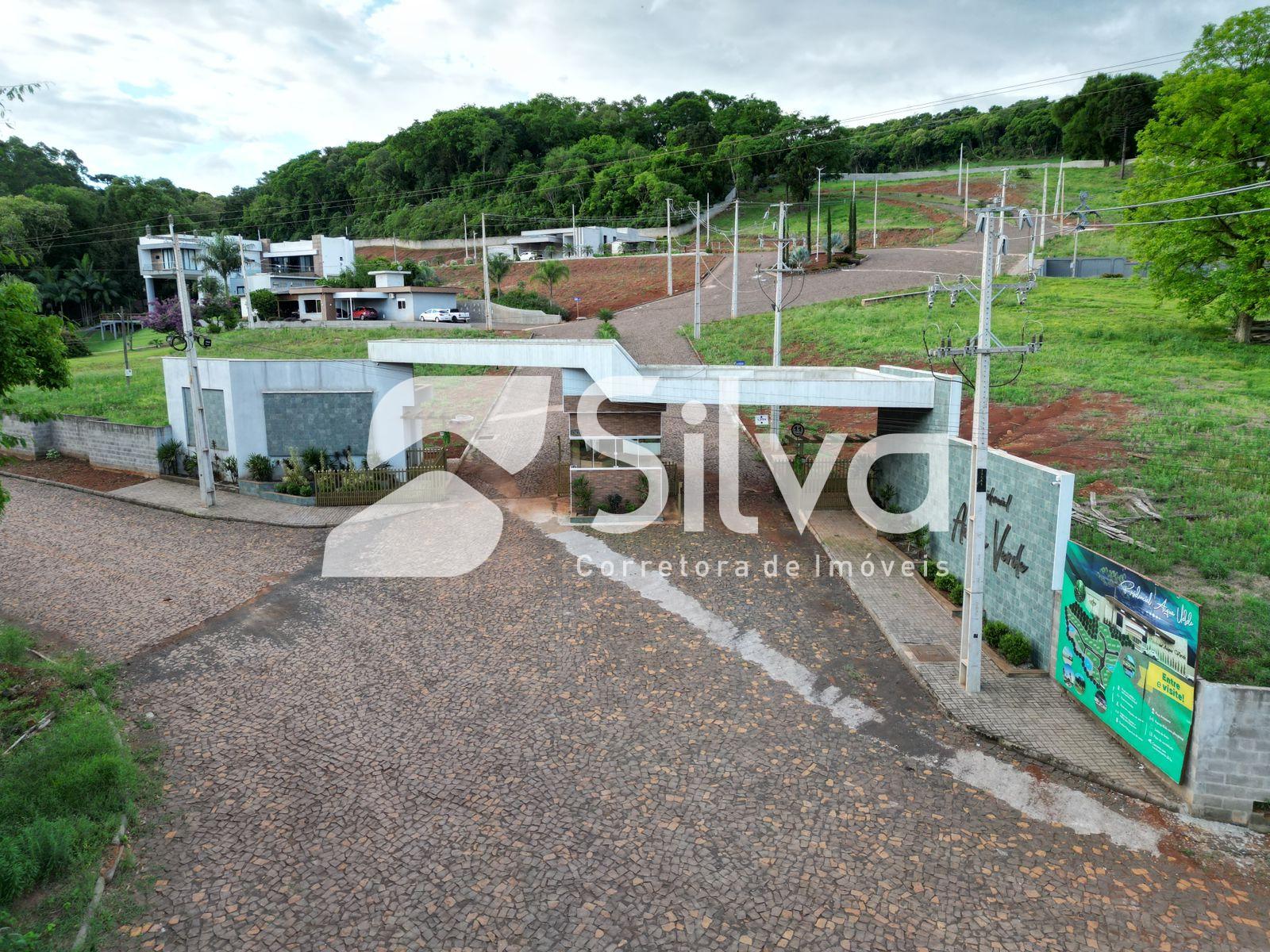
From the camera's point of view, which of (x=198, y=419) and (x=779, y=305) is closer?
(x=198, y=419)

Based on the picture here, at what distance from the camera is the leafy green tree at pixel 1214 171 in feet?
88.9

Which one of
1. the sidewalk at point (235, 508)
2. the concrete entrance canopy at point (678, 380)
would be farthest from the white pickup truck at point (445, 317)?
the concrete entrance canopy at point (678, 380)

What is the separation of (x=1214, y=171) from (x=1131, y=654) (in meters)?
25.8

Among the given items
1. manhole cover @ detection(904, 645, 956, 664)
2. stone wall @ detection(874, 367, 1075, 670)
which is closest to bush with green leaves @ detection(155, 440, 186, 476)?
stone wall @ detection(874, 367, 1075, 670)

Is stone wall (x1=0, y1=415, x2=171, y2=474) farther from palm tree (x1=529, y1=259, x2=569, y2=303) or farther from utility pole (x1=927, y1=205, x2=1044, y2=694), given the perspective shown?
palm tree (x1=529, y1=259, x2=569, y2=303)

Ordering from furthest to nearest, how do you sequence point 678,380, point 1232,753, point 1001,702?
1. point 678,380
2. point 1001,702
3. point 1232,753

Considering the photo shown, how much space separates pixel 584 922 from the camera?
7.42 metres

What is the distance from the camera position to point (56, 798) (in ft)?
28.1

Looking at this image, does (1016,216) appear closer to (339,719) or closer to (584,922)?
(584,922)

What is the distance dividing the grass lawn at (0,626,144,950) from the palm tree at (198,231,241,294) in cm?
5747

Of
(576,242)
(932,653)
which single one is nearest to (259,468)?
(932,653)

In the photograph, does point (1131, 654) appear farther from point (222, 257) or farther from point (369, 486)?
point (222, 257)

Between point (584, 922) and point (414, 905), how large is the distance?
1.68 metres

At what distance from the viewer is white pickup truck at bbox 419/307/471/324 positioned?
52.2 meters
